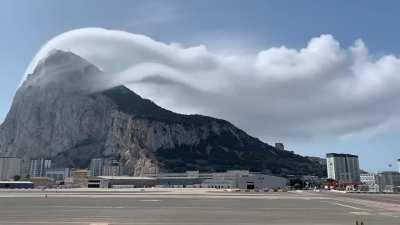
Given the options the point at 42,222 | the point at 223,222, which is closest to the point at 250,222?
the point at 223,222

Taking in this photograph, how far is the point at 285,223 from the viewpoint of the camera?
37062 mm

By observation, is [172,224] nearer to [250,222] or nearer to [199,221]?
[199,221]

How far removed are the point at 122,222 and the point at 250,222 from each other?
427 inches

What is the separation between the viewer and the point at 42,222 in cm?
3622

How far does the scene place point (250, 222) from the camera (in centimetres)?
3775

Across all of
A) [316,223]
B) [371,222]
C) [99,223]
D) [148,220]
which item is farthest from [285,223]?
[99,223]

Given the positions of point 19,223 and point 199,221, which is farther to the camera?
point 199,221

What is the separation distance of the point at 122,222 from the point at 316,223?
53.3 ft

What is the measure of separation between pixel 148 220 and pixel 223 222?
6.64 metres

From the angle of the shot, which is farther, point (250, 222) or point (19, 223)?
point (250, 222)

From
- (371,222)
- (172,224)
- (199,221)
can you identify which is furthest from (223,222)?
(371,222)

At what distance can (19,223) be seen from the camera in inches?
1379

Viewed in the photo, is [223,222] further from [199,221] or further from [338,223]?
[338,223]

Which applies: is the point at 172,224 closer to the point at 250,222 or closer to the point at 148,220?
the point at 148,220
